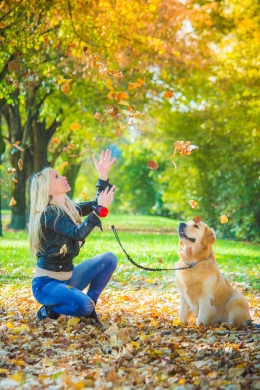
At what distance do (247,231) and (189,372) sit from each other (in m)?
16.6

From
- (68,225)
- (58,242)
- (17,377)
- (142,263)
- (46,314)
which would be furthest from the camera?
(142,263)

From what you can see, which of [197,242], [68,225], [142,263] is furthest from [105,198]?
[142,263]

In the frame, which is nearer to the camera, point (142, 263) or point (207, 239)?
point (207, 239)

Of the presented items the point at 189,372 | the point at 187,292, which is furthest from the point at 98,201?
the point at 189,372

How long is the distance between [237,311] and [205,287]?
414 mm

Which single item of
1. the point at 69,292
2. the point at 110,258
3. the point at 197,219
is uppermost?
the point at 197,219

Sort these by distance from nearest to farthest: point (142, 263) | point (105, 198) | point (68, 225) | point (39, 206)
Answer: point (105, 198), point (68, 225), point (39, 206), point (142, 263)

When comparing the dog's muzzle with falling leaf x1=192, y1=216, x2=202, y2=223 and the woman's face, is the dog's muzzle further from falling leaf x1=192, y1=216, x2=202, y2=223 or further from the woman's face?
the woman's face

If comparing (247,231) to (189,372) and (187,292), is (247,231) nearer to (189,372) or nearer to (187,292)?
(187,292)

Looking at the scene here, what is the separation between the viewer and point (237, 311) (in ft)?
20.0

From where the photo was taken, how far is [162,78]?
21.1 metres

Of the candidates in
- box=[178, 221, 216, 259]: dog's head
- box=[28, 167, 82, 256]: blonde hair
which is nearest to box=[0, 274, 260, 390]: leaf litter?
box=[178, 221, 216, 259]: dog's head

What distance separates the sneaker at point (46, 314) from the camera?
6.20 metres

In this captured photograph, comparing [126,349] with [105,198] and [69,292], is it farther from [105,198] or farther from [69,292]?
[105,198]
